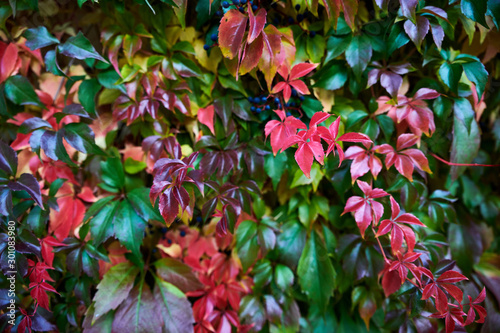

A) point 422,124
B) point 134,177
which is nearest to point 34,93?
point 134,177

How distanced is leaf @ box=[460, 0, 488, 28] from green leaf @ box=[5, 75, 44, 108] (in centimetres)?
103

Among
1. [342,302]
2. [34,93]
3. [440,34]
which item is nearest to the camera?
[440,34]

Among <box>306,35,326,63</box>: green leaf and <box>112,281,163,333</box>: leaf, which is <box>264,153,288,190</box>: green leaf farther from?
<box>112,281,163,333</box>: leaf

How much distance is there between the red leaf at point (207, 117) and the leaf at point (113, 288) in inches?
17.2

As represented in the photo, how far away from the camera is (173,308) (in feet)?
2.66

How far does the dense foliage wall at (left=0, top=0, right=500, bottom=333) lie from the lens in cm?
69

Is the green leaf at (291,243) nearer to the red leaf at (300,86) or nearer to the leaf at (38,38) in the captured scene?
the red leaf at (300,86)

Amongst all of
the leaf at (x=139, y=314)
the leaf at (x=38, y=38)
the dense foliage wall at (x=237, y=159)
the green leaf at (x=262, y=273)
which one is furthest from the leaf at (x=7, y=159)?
the green leaf at (x=262, y=273)

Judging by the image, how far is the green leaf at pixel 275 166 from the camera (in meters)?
0.78

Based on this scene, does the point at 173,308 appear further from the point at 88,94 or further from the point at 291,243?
the point at 88,94

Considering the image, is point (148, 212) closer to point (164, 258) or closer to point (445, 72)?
point (164, 258)

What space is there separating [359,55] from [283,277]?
608 mm

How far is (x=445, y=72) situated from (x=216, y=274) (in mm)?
788

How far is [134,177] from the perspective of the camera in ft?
2.80
